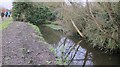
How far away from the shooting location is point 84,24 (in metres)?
17.8

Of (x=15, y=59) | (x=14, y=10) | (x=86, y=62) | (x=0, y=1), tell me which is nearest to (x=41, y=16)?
(x=14, y=10)

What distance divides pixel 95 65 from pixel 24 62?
4461 mm

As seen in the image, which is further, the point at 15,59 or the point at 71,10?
the point at 71,10

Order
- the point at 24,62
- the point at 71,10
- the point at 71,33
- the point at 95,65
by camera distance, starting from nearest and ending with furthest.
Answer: the point at 24,62
the point at 95,65
the point at 71,10
the point at 71,33

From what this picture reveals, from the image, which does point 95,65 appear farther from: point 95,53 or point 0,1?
point 0,1

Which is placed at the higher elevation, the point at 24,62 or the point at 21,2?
the point at 24,62

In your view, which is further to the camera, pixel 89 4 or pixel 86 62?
pixel 89 4

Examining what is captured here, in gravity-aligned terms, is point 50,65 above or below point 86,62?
above

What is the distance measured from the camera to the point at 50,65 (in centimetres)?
778

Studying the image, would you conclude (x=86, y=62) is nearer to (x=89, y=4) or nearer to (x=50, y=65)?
(x=50, y=65)

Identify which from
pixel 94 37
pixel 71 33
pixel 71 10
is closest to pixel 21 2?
pixel 71 33

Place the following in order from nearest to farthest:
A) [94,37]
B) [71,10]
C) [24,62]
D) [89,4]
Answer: [24,62] → [94,37] → [89,4] → [71,10]

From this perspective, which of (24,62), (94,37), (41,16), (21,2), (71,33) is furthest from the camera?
(41,16)

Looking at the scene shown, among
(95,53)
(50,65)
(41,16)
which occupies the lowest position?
(41,16)
